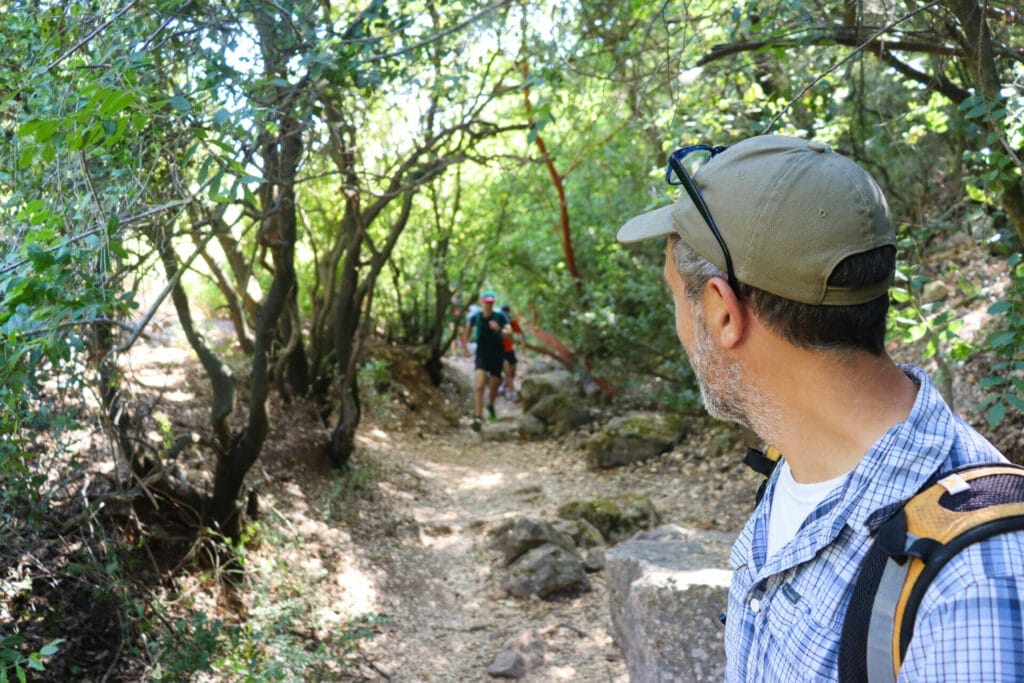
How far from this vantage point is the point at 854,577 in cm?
125

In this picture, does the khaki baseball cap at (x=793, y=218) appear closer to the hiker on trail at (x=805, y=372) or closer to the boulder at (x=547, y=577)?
the hiker on trail at (x=805, y=372)

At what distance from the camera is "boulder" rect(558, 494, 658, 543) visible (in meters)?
7.46

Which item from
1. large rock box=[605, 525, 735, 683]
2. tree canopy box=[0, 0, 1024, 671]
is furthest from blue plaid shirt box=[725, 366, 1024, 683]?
large rock box=[605, 525, 735, 683]

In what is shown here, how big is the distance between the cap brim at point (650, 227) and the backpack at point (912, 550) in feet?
2.12

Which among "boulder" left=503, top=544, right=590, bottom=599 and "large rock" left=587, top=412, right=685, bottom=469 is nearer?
"boulder" left=503, top=544, right=590, bottom=599

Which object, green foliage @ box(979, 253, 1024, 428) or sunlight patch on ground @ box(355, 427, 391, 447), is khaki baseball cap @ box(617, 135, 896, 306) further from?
sunlight patch on ground @ box(355, 427, 391, 447)

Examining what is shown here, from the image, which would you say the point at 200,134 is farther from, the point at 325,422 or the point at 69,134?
the point at 325,422

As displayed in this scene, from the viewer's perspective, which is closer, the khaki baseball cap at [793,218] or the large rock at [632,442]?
the khaki baseball cap at [793,218]

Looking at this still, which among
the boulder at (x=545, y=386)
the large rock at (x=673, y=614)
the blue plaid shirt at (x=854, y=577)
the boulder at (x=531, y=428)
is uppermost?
the blue plaid shirt at (x=854, y=577)

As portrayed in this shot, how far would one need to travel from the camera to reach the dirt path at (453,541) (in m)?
5.47

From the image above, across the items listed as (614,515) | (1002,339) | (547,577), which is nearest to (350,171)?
(547,577)

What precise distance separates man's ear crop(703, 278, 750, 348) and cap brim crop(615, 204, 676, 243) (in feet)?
0.52

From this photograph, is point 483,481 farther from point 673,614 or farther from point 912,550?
point 912,550

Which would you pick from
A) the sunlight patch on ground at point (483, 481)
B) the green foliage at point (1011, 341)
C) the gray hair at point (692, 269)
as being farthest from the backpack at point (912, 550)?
the sunlight patch on ground at point (483, 481)
